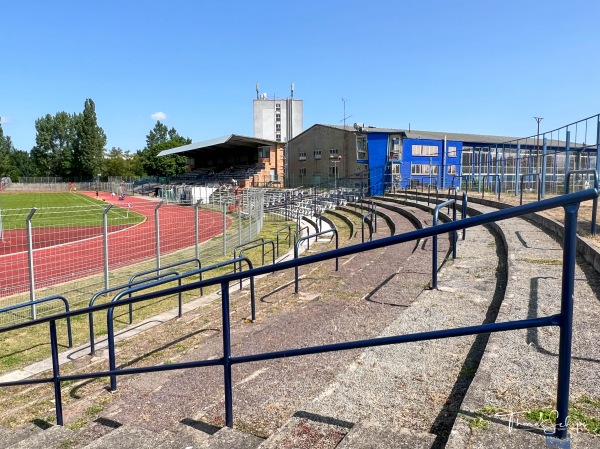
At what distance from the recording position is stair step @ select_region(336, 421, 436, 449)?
7.88 feet

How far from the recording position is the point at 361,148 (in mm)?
37562

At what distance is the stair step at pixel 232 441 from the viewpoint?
2725mm

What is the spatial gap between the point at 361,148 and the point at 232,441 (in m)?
36.0

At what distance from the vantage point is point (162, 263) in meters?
13.8

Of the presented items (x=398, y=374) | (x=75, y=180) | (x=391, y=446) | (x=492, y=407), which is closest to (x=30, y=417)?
(x=398, y=374)

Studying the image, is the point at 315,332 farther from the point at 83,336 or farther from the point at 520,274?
the point at 83,336

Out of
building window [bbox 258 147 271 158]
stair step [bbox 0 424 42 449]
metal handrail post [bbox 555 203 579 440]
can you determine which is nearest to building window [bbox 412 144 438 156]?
building window [bbox 258 147 271 158]

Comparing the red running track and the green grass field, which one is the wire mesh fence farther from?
the green grass field

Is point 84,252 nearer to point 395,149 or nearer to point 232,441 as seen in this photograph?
point 232,441

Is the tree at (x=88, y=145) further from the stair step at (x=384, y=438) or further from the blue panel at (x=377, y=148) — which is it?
the stair step at (x=384, y=438)

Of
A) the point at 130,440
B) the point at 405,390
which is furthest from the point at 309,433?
the point at 130,440

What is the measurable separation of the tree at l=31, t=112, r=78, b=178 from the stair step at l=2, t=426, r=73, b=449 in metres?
106

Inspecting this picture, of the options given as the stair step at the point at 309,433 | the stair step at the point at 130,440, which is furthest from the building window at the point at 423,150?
the stair step at the point at 130,440

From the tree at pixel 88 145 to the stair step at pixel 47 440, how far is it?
9916 centimetres
